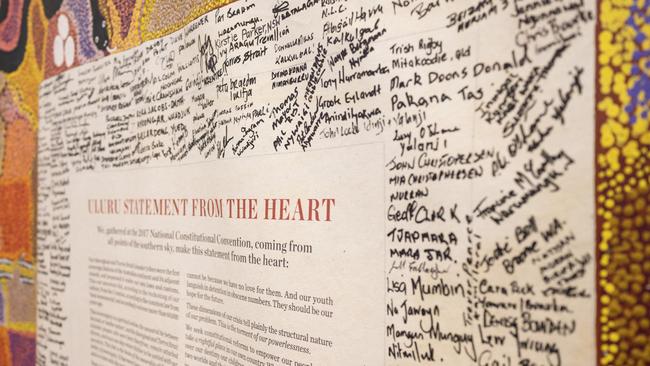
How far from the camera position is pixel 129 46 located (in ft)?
2.96

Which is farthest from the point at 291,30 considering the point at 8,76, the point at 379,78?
the point at 8,76

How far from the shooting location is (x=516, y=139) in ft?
1.44

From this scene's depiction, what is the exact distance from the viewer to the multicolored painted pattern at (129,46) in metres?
0.39

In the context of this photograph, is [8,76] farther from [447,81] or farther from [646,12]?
[646,12]

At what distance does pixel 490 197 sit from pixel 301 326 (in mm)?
273

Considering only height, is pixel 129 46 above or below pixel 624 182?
above
